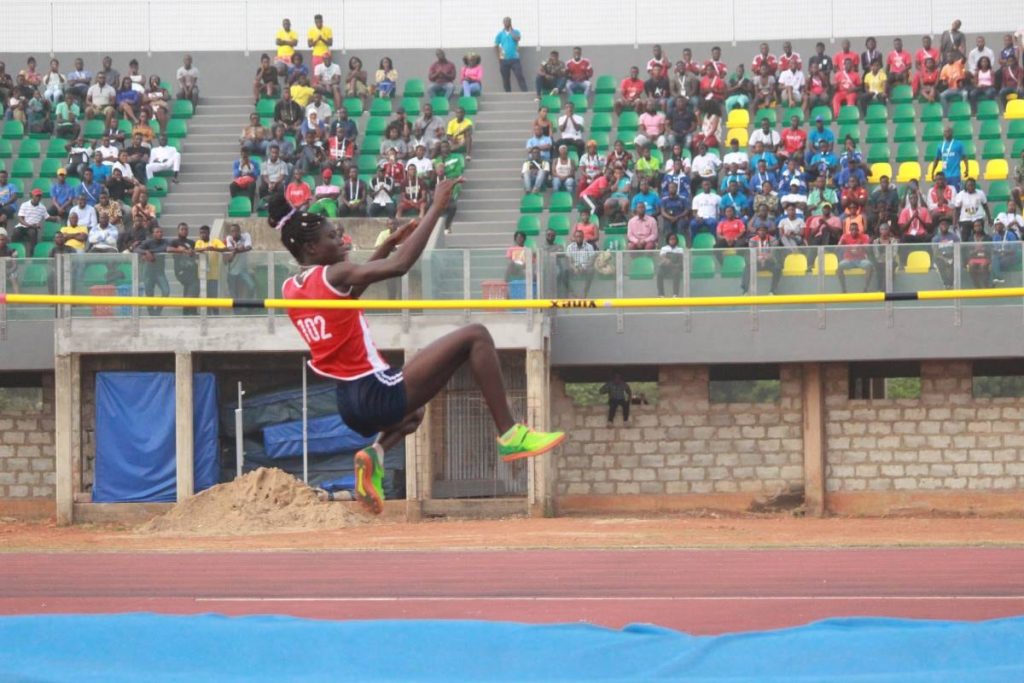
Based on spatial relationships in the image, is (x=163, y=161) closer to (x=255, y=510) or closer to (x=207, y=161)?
(x=207, y=161)

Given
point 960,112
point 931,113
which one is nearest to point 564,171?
point 931,113

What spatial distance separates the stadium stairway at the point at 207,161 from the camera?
2528 cm

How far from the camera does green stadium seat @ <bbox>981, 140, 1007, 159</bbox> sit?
24.8 m

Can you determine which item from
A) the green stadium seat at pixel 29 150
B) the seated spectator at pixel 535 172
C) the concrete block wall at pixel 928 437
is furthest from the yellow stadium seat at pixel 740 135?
the green stadium seat at pixel 29 150

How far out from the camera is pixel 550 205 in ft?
80.3

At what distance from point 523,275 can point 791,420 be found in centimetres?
512

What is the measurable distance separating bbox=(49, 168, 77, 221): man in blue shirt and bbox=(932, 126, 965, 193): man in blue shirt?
12.7m

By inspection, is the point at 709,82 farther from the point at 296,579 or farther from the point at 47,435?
the point at 296,579

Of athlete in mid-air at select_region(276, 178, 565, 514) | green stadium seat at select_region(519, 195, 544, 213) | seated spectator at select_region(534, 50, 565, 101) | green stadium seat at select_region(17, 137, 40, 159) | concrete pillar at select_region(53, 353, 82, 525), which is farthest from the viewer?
seated spectator at select_region(534, 50, 565, 101)

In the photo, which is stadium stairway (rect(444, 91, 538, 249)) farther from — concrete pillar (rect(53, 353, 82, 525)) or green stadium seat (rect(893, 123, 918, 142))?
green stadium seat (rect(893, 123, 918, 142))

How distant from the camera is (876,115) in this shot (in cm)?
2559

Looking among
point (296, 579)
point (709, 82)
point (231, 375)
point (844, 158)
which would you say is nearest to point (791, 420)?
point (844, 158)

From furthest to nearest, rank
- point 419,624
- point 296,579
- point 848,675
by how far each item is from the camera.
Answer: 1. point 296,579
2. point 419,624
3. point 848,675

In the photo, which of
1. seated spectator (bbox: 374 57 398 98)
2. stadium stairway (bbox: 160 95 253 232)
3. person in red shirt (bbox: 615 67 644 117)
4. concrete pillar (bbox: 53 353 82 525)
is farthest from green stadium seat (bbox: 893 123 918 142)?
concrete pillar (bbox: 53 353 82 525)
